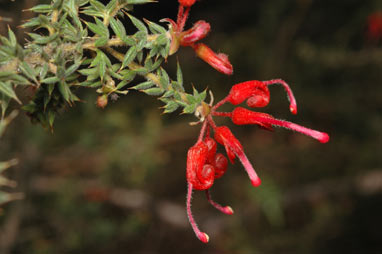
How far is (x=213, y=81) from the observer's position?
18.9ft

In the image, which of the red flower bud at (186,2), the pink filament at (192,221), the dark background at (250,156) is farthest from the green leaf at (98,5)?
the dark background at (250,156)

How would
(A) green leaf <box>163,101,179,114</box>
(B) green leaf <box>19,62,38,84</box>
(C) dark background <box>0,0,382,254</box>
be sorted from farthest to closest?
(C) dark background <box>0,0,382,254</box> < (A) green leaf <box>163,101,179,114</box> < (B) green leaf <box>19,62,38,84</box>

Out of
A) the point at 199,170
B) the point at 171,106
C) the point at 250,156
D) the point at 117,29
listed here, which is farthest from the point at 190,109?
the point at 250,156

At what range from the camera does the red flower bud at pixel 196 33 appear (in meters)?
1.15

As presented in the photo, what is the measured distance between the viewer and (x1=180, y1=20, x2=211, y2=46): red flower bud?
3.78 ft

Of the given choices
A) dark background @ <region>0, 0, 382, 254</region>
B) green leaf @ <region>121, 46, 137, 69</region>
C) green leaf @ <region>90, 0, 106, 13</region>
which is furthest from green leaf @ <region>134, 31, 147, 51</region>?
dark background @ <region>0, 0, 382, 254</region>

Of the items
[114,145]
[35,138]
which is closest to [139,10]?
[114,145]

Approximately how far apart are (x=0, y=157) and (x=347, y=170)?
14.2 feet

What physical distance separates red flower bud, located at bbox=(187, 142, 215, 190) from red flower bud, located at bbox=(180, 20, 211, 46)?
29cm

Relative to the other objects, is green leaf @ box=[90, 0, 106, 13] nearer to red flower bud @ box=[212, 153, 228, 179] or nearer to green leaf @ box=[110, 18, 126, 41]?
green leaf @ box=[110, 18, 126, 41]

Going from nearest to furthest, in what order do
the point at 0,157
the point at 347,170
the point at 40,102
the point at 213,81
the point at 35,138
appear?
1. the point at 40,102
2. the point at 0,157
3. the point at 35,138
4. the point at 347,170
5. the point at 213,81

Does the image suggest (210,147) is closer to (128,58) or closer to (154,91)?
(154,91)

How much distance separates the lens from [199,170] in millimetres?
1143

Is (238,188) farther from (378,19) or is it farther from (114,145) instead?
(378,19)
